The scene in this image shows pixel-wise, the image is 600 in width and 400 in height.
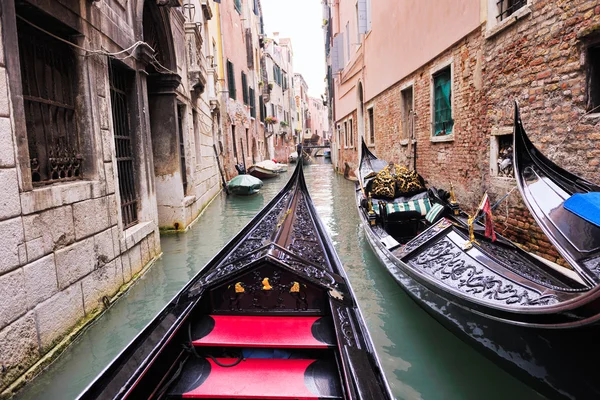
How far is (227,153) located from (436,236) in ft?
30.6

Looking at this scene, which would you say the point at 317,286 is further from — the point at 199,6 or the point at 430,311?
the point at 199,6

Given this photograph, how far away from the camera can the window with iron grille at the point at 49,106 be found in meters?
2.39

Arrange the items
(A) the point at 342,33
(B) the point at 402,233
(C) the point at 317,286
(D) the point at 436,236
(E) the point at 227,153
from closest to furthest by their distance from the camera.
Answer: (C) the point at 317,286 → (D) the point at 436,236 → (B) the point at 402,233 → (E) the point at 227,153 → (A) the point at 342,33

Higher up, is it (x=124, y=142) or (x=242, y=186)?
(x=124, y=142)

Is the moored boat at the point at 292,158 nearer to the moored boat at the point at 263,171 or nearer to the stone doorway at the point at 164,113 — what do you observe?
the moored boat at the point at 263,171

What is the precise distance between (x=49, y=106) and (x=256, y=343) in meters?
2.05

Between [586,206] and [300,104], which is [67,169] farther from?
A: [300,104]

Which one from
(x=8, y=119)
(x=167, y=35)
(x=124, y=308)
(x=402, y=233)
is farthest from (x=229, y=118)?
(x=8, y=119)

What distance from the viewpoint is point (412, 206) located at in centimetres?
431

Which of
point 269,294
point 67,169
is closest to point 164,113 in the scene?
point 67,169

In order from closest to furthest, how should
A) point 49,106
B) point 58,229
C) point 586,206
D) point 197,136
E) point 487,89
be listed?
1. point 586,206
2. point 58,229
3. point 49,106
4. point 487,89
5. point 197,136

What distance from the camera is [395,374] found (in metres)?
2.27

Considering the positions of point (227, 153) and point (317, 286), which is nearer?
point (317, 286)

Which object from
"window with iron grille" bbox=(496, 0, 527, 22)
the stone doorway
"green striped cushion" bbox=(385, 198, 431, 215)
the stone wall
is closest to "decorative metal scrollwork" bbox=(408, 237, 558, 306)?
"green striped cushion" bbox=(385, 198, 431, 215)
